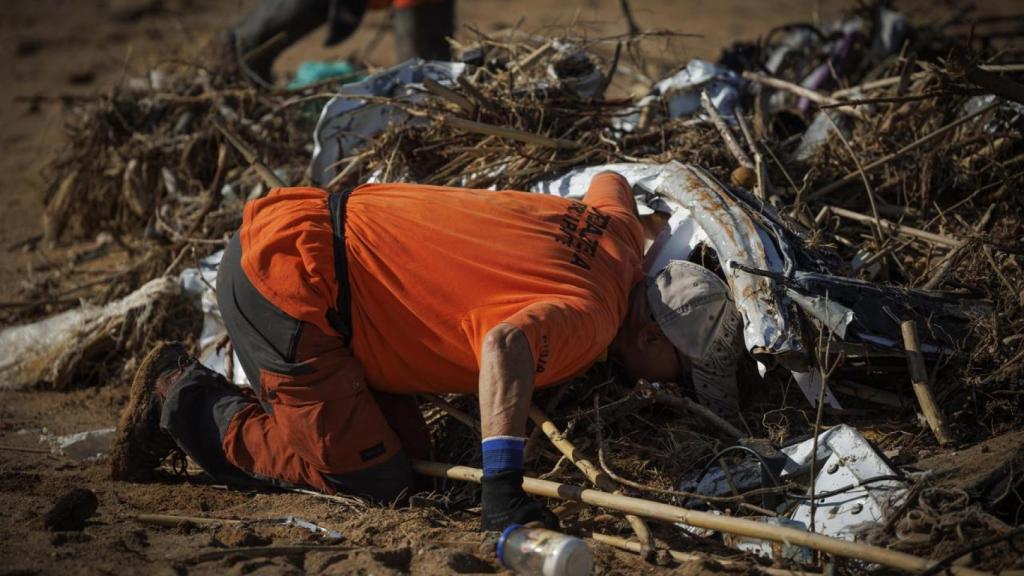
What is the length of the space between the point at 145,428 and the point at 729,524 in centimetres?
205

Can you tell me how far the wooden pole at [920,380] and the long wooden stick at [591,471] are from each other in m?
1.06

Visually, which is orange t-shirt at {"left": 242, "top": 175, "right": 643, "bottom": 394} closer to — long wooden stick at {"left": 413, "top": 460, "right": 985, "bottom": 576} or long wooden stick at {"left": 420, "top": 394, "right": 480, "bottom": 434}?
long wooden stick at {"left": 420, "top": 394, "right": 480, "bottom": 434}

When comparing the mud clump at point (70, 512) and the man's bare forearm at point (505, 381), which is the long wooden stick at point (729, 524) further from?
the mud clump at point (70, 512)

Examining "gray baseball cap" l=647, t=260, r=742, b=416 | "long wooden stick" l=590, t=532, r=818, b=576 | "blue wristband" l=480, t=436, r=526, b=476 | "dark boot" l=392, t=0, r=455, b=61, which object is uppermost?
"dark boot" l=392, t=0, r=455, b=61

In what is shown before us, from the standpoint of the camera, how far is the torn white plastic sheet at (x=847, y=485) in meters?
2.79

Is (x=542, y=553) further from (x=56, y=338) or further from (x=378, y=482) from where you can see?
(x=56, y=338)

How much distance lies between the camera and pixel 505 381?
2738 mm

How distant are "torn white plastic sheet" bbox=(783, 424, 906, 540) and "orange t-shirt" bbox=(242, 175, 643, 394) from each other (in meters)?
0.77

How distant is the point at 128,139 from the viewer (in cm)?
548

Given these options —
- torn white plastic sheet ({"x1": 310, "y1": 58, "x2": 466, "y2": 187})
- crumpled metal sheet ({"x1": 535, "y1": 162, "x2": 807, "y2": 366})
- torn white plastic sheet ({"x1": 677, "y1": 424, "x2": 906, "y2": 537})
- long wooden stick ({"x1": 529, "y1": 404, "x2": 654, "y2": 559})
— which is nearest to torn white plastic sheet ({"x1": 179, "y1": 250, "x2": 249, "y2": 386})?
torn white plastic sheet ({"x1": 310, "y1": 58, "x2": 466, "y2": 187})

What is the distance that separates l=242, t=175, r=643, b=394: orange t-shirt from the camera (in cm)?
298

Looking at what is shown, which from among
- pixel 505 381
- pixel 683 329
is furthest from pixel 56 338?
→ pixel 683 329

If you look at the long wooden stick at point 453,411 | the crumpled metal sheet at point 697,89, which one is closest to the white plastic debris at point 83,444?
the long wooden stick at point 453,411

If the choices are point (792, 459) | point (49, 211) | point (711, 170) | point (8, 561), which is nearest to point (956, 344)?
point (792, 459)
